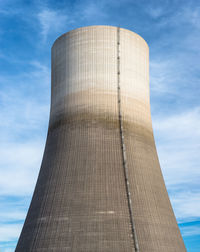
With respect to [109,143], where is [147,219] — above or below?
below

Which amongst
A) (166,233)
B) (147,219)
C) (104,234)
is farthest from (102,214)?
(166,233)

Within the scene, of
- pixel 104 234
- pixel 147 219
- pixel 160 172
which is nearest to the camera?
pixel 104 234

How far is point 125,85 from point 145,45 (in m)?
2.69

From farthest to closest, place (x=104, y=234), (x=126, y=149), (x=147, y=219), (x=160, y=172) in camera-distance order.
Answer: (x=160, y=172)
(x=126, y=149)
(x=147, y=219)
(x=104, y=234)

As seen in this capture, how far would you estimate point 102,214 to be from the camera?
1270cm

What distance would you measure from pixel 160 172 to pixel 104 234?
406cm

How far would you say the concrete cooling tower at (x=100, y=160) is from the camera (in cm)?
1266

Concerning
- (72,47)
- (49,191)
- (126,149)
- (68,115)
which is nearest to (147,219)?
(126,149)

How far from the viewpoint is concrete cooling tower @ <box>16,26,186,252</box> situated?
41.5ft

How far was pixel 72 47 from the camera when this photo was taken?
1620cm

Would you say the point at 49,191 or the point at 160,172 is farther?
the point at 160,172

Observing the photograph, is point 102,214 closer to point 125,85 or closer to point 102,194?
point 102,194

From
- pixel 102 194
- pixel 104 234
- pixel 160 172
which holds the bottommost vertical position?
pixel 104 234

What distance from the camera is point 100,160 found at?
13906 millimetres
